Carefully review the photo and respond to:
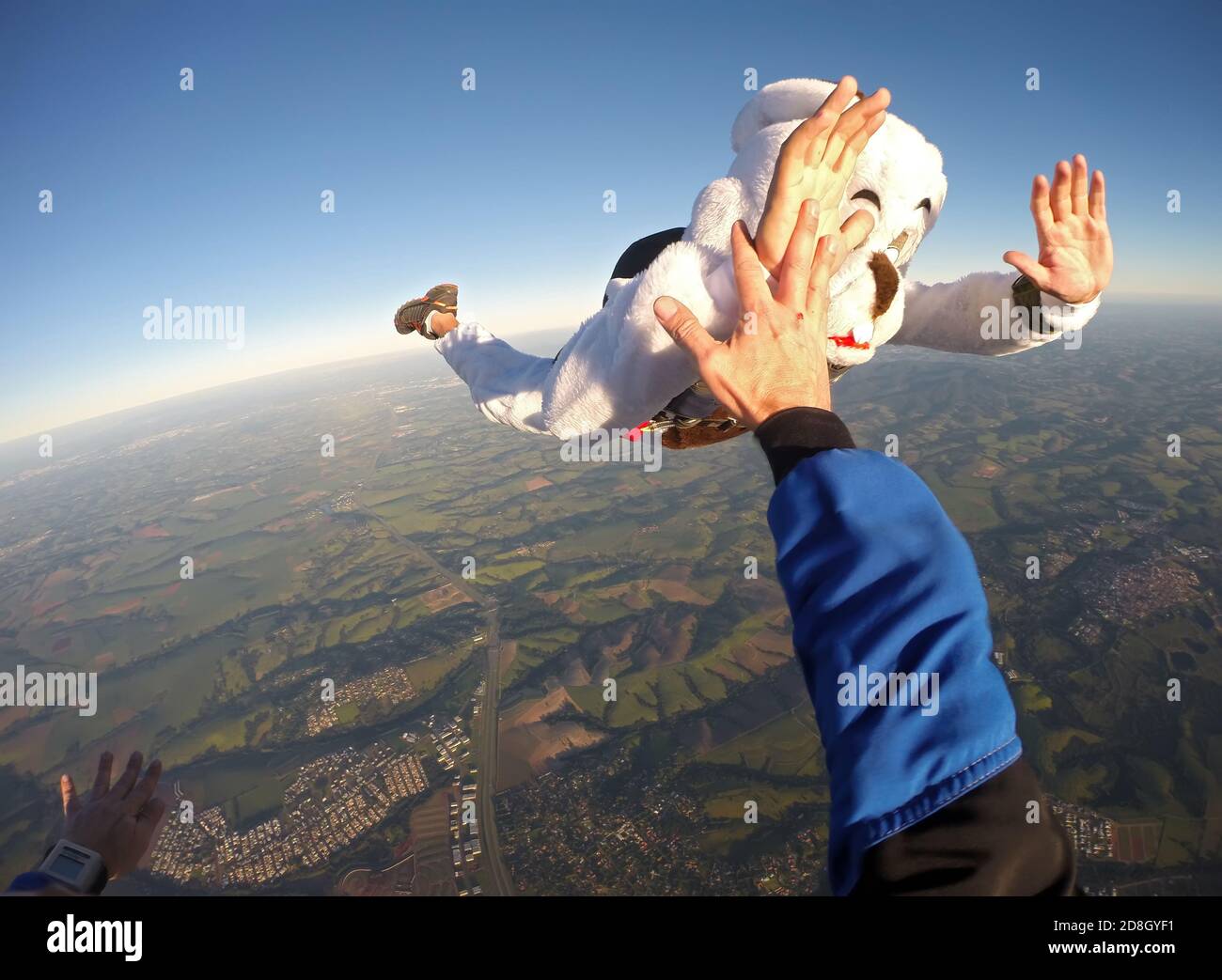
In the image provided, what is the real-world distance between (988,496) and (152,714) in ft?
143

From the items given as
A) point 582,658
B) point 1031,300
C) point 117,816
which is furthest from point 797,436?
point 582,658

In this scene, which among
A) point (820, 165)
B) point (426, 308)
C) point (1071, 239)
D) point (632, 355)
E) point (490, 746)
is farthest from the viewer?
point (490, 746)

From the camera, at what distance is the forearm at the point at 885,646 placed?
61 cm

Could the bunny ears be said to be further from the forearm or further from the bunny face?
the forearm

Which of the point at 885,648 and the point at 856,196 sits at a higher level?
the point at 856,196

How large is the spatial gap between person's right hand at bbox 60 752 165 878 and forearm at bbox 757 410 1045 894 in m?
2.50

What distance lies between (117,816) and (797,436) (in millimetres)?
3175

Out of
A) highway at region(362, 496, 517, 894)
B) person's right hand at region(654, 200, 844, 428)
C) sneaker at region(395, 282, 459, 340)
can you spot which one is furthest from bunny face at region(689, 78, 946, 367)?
highway at region(362, 496, 517, 894)

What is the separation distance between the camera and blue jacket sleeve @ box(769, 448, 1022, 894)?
609mm

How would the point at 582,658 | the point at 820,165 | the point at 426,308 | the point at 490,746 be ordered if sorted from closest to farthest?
the point at 820,165
the point at 426,308
the point at 490,746
the point at 582,658

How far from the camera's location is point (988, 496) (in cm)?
2589

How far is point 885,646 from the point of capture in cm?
65

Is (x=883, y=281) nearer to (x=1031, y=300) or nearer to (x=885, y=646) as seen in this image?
(x=1031, y=300)
